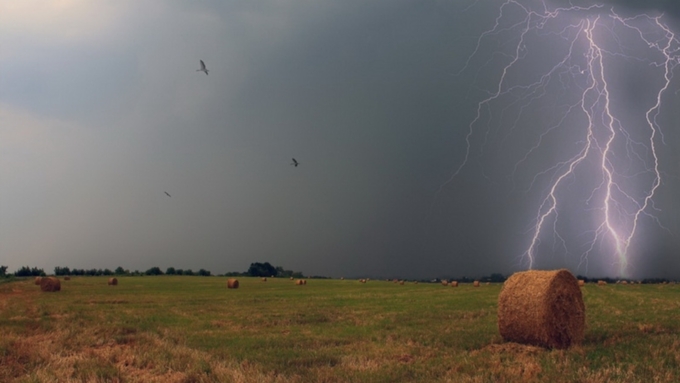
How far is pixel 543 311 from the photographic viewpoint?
11.3 meters

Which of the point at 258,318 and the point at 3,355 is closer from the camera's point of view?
the point at 3,355

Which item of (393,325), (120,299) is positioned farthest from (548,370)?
(120,299)

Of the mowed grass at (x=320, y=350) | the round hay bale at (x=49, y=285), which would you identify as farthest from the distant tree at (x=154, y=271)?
the mowed grass at (x=320, y=350)

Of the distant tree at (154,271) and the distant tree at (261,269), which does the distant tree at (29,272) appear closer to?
the distant tree at (154,271)

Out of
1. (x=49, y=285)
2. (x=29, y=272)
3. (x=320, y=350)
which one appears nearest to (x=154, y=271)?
(x=29, y=272)

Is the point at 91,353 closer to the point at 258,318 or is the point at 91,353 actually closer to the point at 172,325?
the point at 172,325

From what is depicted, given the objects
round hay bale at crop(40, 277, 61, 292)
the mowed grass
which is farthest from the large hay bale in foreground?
round hay bale at crop(40, 277, 61, 292)

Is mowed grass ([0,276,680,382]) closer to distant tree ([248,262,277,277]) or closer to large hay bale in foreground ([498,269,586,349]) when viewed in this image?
large hay bale in foreground ([498,269,586,349])

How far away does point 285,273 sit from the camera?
301ft

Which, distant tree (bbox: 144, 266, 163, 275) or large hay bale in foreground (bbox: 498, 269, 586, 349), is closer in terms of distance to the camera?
large hay bale in foreground (bbox: 498, 269, 586, 349)

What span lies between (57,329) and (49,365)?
15.2 feet

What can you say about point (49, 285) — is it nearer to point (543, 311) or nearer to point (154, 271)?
point (543, 311)

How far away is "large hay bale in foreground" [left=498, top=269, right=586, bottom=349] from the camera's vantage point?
1133 centimetres

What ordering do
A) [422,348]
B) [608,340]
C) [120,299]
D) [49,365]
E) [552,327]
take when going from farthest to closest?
[120,299]
[552,327]
[608,340]
[422,348]
[49,365]
